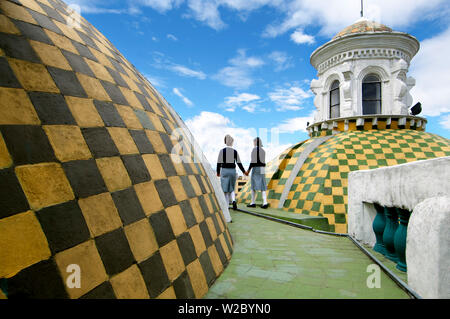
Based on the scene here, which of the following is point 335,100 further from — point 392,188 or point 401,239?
point 401,239

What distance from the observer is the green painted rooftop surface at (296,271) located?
6.42ft

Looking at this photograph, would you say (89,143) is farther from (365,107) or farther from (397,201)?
(365,107)

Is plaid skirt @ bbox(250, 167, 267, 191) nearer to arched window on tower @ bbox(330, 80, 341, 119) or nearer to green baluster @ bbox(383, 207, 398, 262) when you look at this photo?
green baluster @ bbox(383, 207, 398, 262)

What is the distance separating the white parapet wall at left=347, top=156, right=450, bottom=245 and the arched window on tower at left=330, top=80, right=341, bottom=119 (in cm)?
816

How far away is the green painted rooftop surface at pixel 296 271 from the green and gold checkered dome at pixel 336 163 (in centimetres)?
318

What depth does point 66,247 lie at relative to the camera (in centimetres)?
117

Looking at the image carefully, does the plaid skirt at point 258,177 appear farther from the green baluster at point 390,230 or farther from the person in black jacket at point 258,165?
the green baluster at point 390,230

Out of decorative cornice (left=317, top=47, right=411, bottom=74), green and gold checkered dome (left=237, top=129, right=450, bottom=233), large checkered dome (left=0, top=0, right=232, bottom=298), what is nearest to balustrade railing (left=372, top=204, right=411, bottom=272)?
large checkered dome (left=0, top=0, right=232, bottom=298)

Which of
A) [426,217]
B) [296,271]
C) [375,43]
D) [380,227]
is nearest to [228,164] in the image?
[380,227]

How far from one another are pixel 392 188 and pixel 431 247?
3.08ft

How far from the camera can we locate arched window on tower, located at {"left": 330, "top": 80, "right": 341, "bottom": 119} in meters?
11.0

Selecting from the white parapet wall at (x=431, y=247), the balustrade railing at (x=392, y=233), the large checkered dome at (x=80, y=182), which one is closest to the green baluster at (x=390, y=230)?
the balustrade railing at (x=392, y=233)
